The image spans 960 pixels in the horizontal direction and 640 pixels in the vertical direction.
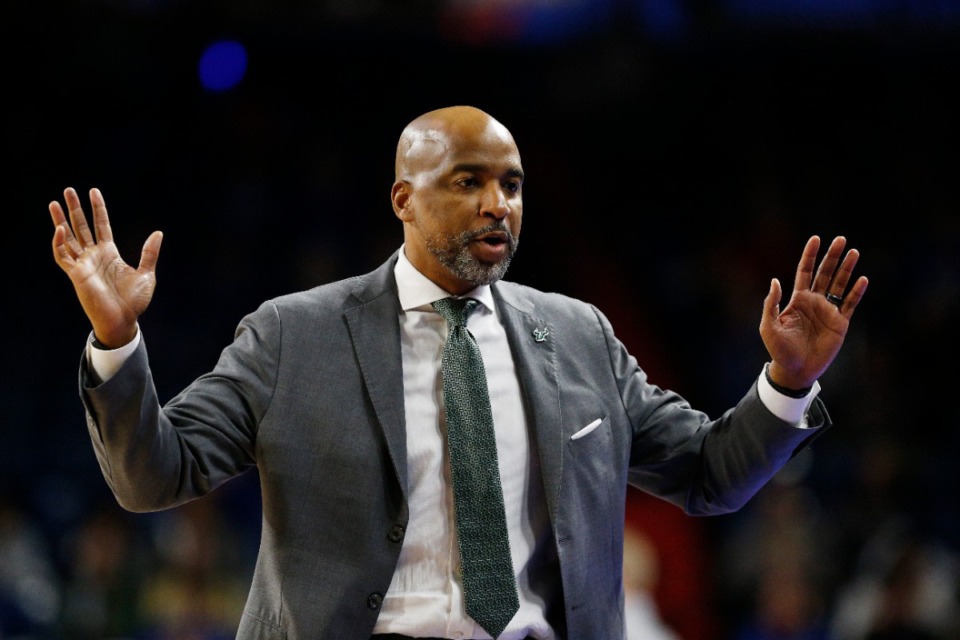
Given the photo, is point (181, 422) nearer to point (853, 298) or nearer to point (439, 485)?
point (439, 485)

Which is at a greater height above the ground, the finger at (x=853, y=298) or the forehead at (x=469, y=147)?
the forehead at (x=469, y=147)

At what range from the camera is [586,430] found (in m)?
2.60

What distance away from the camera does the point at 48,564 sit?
5.95 meters

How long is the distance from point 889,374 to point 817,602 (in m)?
1.55

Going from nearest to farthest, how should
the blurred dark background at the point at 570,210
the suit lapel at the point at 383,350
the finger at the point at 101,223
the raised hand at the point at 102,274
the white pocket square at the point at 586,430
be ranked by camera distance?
the raised hand at the point at 102,274
the finger at the point at 101,223
the suit lapel at the point at 383,350
the white pocket square at the point at 586,430
the blurred dark background at the point at 570,210

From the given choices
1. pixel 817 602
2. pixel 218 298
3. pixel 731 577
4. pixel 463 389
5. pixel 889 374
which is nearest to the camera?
pixel 463 389

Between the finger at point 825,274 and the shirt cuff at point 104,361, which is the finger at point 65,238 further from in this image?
the finger at point 825,274

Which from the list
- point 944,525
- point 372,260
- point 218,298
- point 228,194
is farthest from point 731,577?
point 228,194

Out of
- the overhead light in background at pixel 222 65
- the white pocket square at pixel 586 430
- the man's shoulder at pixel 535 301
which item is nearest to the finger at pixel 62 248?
the man's shoulder at pixel 535 301

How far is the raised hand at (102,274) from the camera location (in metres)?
2.20

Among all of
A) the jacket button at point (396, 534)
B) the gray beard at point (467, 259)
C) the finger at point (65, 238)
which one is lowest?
the jacket button at point (396, 534)

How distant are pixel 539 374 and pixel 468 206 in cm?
40

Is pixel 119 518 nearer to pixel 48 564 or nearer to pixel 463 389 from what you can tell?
pixel 48 564

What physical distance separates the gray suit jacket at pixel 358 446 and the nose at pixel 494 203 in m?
0.24
